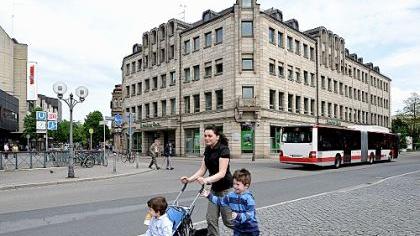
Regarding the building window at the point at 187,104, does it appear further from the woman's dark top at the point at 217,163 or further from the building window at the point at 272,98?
the woman's dark top at the point at 217,163

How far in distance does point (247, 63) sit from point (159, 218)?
3869cm

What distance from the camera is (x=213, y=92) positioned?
44719 millimetres

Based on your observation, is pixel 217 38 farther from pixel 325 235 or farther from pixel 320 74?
pixel 325 235

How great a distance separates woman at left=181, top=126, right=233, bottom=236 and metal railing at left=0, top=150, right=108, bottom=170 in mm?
21300

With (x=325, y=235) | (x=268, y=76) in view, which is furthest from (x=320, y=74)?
(x=325, y=235)

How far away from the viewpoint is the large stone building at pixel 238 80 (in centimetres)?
4200

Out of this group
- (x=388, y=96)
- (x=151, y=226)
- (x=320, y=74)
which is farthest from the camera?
(x=388, y=96)

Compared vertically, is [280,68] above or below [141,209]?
above

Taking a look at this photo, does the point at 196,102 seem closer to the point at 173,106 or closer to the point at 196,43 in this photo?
the point at 173,106

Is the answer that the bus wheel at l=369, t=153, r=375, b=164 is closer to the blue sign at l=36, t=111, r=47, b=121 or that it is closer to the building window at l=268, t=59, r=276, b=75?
the building window at l=268, t=59, r=276, b=75

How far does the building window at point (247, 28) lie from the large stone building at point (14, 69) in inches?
2222

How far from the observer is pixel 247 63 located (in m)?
42.5

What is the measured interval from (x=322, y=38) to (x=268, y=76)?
53.5 ft

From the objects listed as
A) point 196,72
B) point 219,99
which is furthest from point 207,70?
point 219,99
